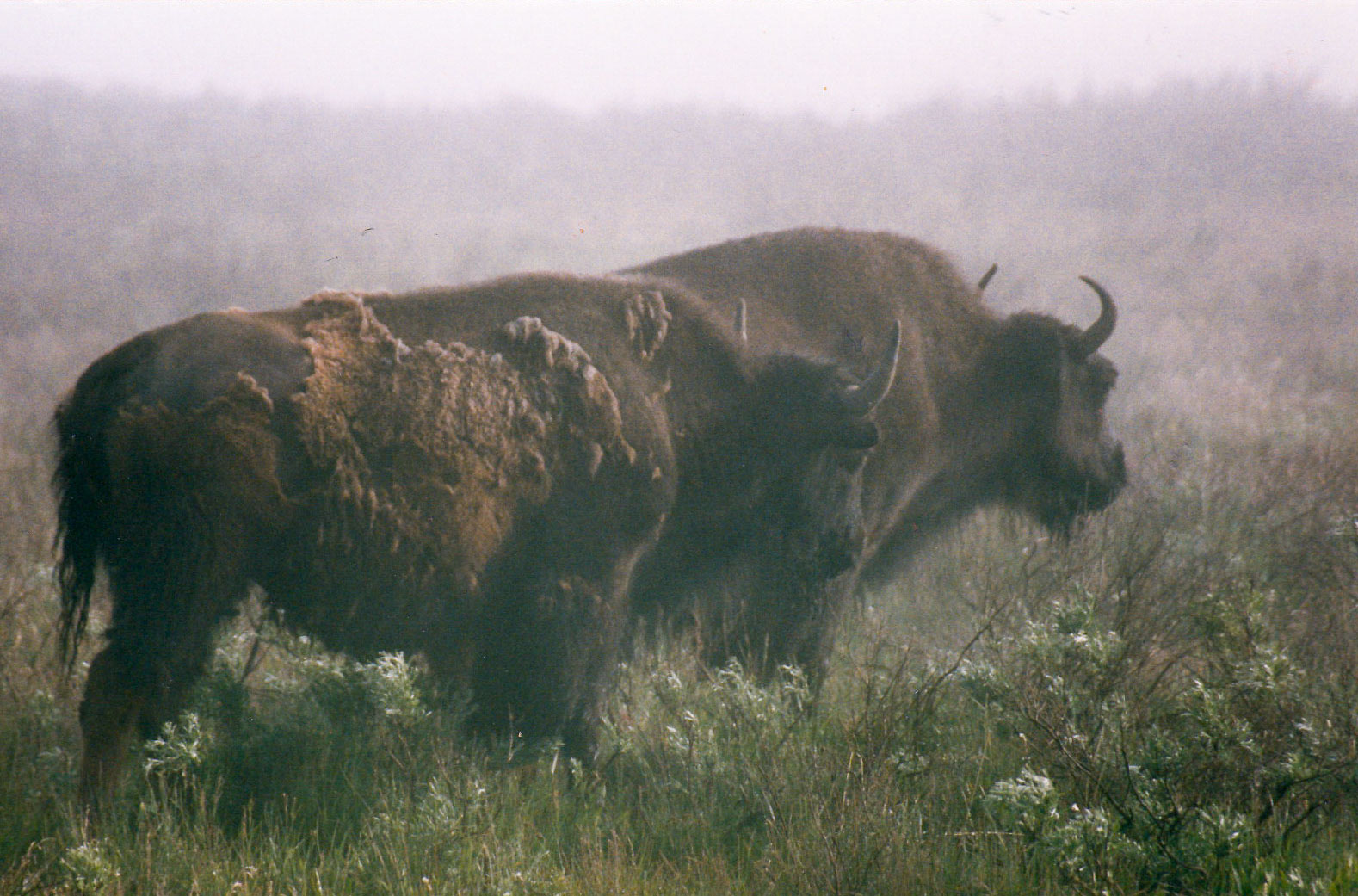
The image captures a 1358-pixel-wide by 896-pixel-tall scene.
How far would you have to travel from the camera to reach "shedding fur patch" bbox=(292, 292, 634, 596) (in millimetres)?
3352

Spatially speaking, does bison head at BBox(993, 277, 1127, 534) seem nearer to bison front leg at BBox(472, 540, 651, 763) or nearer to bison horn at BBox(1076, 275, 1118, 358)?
bison horn at BBox(1076, 275, 1118, 358)

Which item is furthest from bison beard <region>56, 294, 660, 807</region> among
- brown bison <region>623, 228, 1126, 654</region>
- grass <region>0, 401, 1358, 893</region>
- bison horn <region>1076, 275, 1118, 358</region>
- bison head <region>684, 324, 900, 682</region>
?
bison horn <region>1076, 275, 1118, 358</region>

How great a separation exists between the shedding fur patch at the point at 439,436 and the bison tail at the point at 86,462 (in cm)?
53

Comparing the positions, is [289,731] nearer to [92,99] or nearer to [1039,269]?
[92,99]

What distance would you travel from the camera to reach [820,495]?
4.84 m

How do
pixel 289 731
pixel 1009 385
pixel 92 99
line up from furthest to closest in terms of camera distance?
pixel 92 99
pixel 1009 385
pixel 289 731

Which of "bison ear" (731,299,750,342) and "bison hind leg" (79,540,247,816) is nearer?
"bison hind leg" (79,540,247,816)

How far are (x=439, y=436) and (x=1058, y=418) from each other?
407cm

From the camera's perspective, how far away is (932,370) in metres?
5.81

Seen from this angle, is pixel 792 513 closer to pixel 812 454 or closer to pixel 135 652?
pixel 812 454

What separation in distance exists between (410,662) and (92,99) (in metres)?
12.1

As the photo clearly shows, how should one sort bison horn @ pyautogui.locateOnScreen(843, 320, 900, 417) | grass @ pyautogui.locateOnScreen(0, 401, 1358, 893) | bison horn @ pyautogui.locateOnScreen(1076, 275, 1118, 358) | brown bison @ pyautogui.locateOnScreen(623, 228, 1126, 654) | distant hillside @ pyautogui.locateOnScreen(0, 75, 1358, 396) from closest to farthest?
grass @ pyautogui.locateOnScreen(0, 401, 1358, 893) → bison horn @ pyautogui.locateOnScreen(843, 320, 900, 417) → brown bison @ pyautogui.locateOnScreen(623, 228, 1126, 654) → bison horn @ pyautogui.locateOnScreen(1076, 275, 1118, 358) → distant hillside @ pyautogui.locateOnScreen(0, 75, 1358, 396)

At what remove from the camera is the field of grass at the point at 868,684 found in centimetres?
271

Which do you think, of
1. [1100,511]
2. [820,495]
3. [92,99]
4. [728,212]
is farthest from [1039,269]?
[92,99]
